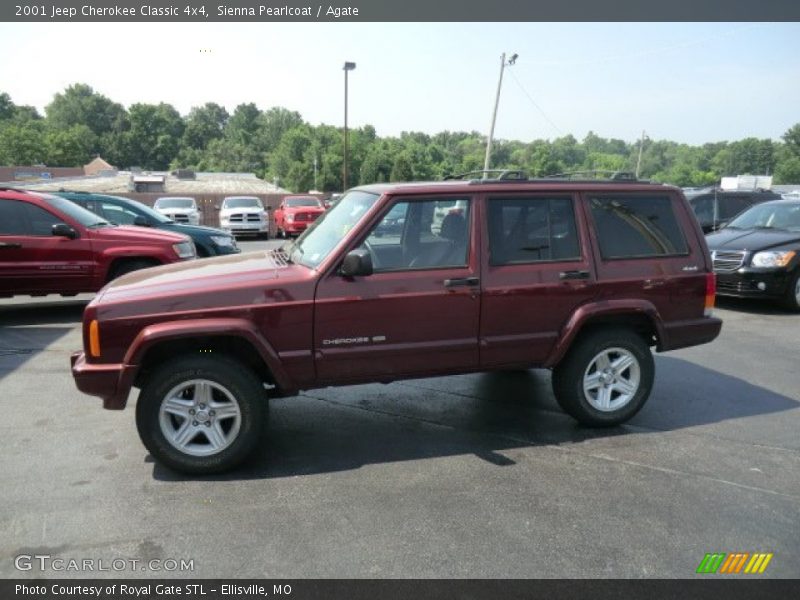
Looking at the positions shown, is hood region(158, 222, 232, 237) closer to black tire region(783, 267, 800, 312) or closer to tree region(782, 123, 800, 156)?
black tire region(783, 267, 800, 312)

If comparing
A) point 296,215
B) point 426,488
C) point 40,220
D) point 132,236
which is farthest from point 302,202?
point 426,488

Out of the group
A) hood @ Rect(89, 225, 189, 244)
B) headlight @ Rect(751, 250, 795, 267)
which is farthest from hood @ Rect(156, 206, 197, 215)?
headlight @ Rect(751, 250, 795, 267)

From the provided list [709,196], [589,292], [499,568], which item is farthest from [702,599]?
[709,196]

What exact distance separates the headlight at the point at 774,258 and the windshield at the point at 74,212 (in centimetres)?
986

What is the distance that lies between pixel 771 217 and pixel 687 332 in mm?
7121

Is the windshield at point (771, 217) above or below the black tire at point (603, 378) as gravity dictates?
above

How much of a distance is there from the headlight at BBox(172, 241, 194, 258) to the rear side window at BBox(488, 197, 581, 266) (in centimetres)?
572

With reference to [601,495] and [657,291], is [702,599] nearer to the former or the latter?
[601,495]

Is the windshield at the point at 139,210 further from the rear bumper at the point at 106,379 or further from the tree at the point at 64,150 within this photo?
the tree at the point at 64,150

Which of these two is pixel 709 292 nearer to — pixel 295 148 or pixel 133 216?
pixel 133 216

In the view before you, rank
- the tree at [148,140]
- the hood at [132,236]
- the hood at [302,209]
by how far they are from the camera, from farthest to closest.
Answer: the tree at [148,140] → the hood at [302,209] → the hood at [132,236]

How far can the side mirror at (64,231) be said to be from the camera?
323 inches

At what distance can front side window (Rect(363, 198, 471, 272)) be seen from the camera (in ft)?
13.9

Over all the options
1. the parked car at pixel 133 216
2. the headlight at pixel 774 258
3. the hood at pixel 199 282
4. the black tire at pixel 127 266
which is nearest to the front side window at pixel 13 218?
the black tire at pixel 127 266
